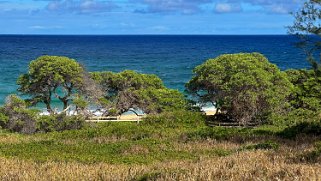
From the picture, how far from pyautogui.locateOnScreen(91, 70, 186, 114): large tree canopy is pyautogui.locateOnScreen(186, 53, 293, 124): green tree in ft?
7.06

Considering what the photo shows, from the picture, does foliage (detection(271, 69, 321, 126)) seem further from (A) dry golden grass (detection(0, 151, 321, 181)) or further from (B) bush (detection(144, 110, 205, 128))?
(A) dry golden grass (detection(0, 151, 321, 181))

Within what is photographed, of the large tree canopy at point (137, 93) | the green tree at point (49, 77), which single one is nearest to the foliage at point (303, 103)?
the large tree canopy at point (137, 93)

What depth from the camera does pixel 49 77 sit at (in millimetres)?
32375

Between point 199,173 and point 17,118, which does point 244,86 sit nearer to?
point 17,118

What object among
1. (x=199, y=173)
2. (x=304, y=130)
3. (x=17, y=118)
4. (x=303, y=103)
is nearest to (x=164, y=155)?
(x=199, y=173)

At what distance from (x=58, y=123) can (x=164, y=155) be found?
13757 mm

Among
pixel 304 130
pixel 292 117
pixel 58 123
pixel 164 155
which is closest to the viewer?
pixel 164 155

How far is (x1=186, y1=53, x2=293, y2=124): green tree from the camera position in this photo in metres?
30.0

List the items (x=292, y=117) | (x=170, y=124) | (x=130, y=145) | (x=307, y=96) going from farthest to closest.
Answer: (x=307, y=96) < (x=170, y=124) < (x=292, y=117) < (x=130, y=145)

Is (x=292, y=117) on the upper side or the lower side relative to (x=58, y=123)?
upper

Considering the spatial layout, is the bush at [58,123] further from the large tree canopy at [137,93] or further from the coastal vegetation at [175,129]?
the large tree canopy at [137,93]

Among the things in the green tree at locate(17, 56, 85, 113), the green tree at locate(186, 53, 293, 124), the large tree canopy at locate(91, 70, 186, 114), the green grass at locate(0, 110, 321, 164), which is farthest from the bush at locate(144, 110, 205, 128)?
the green tree at locate(17, 56, 85, 113)

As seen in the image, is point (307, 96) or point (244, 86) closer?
point (244, 86)

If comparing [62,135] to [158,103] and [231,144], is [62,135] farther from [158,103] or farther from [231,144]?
[158,103]
